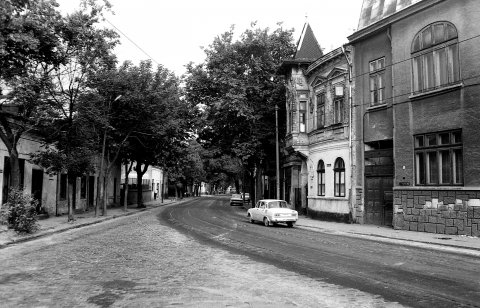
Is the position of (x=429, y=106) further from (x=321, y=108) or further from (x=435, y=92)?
(x=321, y=108)

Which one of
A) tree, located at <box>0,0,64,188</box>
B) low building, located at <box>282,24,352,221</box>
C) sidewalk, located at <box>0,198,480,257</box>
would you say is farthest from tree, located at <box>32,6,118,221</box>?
low building, located at <box>282,24,352,221</box>

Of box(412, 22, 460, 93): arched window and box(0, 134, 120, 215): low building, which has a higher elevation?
box(412, 22, 460, 93): arched window

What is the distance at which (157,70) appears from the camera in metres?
30.7

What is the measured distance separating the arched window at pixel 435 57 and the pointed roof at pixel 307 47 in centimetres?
1309

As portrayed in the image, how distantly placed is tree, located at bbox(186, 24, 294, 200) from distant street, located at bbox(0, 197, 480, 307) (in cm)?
1881

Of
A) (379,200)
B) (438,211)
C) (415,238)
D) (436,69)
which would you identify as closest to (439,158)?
(438,211)

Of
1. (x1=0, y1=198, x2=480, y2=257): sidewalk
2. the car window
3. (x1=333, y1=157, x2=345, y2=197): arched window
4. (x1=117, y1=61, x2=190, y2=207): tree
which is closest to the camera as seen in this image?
(x1=0, y1=198, x2=480, y2=257): sidewalk

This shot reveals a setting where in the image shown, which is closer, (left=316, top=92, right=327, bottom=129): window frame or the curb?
the curb

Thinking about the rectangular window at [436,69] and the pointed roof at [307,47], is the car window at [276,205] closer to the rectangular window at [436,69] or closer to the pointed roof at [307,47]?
the rectangular window at [436,69]

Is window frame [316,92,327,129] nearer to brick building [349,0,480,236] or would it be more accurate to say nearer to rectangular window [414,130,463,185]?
brick building [349,0,480,236]

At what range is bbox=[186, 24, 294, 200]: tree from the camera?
32344mm

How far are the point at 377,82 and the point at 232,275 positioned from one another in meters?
16.7

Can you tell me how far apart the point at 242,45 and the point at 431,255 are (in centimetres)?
2419

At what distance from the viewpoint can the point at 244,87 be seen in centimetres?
3212
